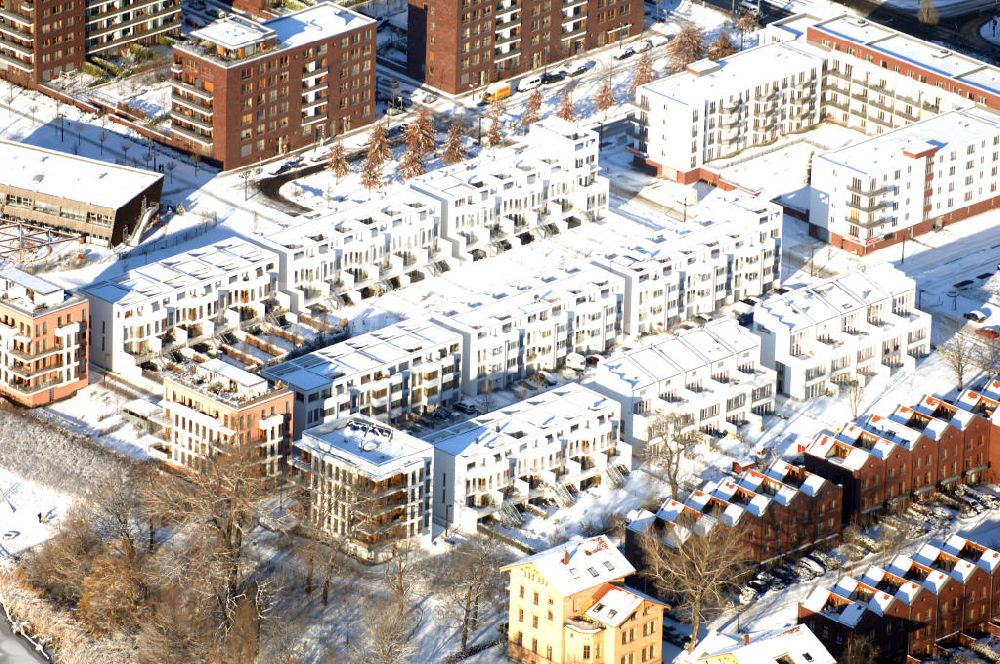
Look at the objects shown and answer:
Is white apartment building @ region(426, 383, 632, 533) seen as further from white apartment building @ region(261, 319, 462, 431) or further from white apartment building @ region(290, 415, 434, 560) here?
white apartment building @ region(261, 319, 462, 431)

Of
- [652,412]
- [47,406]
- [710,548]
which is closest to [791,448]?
[652,412]

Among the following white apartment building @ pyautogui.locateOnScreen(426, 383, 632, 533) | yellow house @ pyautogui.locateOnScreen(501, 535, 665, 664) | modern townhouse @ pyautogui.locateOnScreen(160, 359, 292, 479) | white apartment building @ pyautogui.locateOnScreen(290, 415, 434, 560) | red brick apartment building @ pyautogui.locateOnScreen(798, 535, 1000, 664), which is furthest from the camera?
modern townhouse @ pyautogui.locateOnScreen(160, 359, 292, 479)

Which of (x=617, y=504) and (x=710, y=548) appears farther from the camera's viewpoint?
(x=617, y=504)

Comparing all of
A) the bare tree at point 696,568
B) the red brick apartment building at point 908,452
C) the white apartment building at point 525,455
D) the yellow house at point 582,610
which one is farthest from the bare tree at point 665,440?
the yellow house at point 582,610

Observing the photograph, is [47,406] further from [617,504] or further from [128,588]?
[617,504]

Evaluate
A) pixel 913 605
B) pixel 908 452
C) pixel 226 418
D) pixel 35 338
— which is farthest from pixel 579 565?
pixel 35 338

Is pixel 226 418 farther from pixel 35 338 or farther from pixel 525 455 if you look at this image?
pixel 525 455

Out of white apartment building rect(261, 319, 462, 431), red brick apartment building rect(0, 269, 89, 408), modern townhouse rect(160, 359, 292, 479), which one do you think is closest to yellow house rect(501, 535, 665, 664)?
modern townhouse rect(160, 359, 292, 479)
